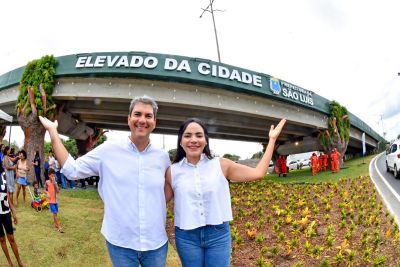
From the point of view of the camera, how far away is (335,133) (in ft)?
80.5

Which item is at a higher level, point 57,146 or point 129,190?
point 57,146

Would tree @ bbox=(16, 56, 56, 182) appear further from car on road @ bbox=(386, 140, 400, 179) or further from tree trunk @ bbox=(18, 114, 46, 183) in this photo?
car on road @ bbox=(386, 140, 400, 179)

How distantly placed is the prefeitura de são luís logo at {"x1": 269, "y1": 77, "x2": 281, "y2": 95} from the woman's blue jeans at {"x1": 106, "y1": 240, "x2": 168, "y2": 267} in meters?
17.2

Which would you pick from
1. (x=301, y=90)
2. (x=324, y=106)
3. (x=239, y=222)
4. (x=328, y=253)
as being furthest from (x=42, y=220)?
(x=324, y=106)

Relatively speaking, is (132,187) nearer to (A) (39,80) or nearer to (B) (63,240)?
(B) (63,240)

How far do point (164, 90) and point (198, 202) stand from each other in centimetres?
1395

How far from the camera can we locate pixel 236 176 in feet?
A: 8.73

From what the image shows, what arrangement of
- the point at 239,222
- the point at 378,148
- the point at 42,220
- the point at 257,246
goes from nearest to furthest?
1. the point at 257,246
2. the point at 42,220
3. the point at 239,222
4. the point at 378,148

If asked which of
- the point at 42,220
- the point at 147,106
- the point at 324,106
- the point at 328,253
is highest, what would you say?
the point at 324,106

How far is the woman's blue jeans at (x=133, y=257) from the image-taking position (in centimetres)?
228

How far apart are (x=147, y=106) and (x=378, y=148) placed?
6816cm

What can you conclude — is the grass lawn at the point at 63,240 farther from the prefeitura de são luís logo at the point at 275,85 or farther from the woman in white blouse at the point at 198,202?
the prefeitura de são luís logo at the point at 275,85

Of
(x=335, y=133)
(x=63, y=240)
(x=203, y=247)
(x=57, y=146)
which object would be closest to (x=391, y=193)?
(x=63, y=240)

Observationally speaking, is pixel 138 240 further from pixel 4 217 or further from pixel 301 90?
pixel 301 90
